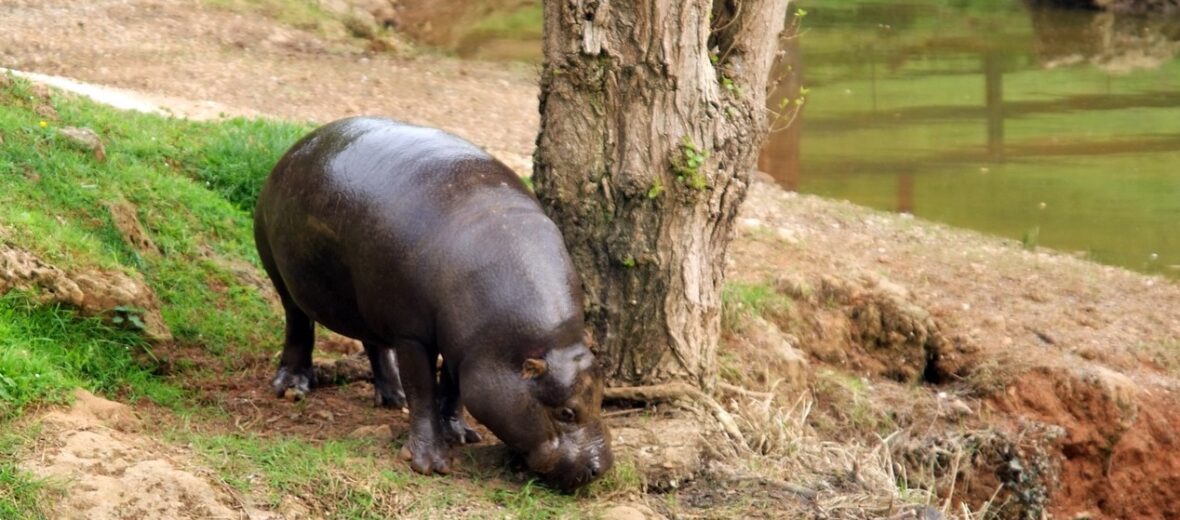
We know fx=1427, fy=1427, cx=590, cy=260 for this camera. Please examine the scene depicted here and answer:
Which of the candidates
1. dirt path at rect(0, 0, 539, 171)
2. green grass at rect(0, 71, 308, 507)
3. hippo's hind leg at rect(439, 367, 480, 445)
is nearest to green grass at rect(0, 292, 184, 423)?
green grass at rect(0, 71, 308, 507)

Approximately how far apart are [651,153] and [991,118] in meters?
12.1

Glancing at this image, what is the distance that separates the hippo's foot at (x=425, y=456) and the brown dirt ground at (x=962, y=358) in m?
0.35

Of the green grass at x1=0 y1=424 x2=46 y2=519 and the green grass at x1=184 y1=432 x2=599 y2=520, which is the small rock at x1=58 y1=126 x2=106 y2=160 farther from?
the green grass at x1=0 y1=424 x2=46 y2=519

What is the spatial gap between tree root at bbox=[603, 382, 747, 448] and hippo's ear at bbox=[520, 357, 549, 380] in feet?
3.26

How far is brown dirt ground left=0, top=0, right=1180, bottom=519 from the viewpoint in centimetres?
757

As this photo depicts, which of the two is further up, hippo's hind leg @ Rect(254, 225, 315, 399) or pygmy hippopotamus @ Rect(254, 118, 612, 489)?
pygmy hippopotamus @ Rect(254, 118, 612, 489)

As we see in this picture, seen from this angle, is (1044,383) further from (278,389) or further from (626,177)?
(278,389)

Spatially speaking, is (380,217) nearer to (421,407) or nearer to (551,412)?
(421,407)

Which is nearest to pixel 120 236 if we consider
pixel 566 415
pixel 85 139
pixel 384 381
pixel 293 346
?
pixel 85 139

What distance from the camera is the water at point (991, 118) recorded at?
13.1 metres

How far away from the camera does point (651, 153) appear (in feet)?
19.7

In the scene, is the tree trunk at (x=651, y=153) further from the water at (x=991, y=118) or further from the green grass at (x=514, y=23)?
the green grass at (x=514, y=23)

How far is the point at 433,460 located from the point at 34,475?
1.43 meters

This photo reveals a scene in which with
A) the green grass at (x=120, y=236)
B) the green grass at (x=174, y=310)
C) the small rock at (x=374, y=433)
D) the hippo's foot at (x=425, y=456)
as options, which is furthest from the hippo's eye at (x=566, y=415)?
the green grass at (x=120, y=236)
